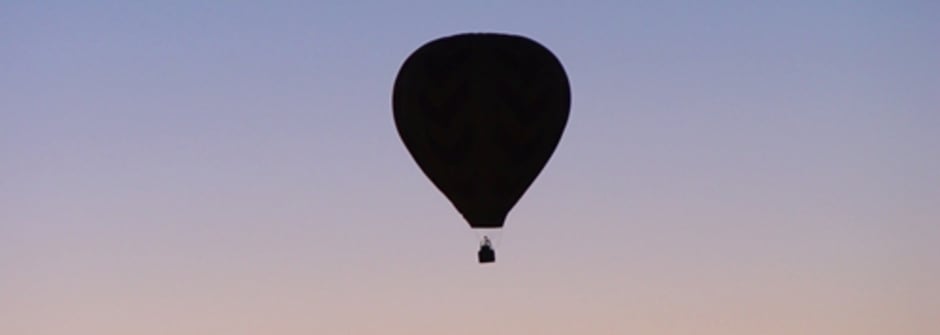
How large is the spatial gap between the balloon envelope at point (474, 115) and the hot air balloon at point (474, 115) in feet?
0.06

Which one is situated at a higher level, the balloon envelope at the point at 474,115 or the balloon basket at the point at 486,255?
the balloon envelope at the point at 474,115

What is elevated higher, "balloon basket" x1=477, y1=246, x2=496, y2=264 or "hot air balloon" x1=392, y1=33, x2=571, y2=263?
"hot air balloon" x1=392, y1=33, x2=571, y2=263

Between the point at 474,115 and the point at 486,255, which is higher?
the point at 474,115

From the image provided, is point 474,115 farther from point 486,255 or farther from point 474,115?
point 486,255

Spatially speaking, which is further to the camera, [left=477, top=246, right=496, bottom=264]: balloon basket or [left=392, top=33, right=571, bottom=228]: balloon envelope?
[left=392, top=33, right=571, bottom=228]: balloon envelope

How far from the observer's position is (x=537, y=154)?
192 ft

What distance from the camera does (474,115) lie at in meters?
57.9

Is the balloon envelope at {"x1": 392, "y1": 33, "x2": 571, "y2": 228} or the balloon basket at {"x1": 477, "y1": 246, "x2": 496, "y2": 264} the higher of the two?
A: the balloon envelope at {"x1": 392, "y1": 33, "x2": 571, "y2": 228}

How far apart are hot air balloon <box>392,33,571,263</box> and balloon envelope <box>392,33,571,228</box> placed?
18 mm

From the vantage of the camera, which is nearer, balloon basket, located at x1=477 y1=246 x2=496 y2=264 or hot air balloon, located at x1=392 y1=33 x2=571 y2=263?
Answer: balloon basket, located at x1=477 y1=246 x2=496 y2=264

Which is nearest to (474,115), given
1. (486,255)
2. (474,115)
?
(474,115)

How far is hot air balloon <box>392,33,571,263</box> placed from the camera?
2275 inches

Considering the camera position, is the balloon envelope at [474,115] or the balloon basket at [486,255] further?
the balloon envelope at [474,115]

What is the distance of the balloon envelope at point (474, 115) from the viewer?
57.8 metres
